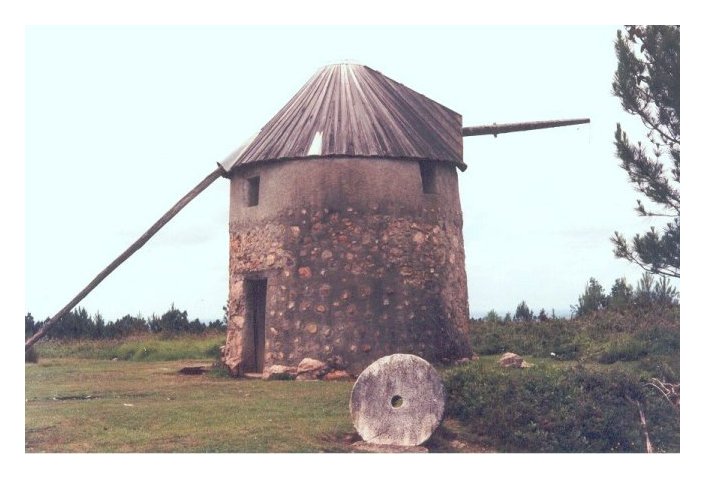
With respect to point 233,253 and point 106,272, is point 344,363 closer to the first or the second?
point 233,253

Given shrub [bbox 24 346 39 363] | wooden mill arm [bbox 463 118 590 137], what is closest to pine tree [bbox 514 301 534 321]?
wooden mill arm [bbox 463 118 590 137]

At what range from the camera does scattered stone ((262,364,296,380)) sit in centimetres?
1658

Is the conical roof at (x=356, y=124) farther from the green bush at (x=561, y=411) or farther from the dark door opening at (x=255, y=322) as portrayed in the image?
the green bush at (x=561, y=411)

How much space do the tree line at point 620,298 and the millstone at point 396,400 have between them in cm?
856

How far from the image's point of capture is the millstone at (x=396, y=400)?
1197 cm

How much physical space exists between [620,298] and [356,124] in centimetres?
826

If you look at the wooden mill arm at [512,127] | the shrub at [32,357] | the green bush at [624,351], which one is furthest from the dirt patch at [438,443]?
the shrub at [32,357]

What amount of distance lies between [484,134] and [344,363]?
576cm

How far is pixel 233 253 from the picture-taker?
18.3 meters

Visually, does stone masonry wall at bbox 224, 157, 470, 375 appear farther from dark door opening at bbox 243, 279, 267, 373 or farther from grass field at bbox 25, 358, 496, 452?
grass field at bbox 25, 358, 496, 452

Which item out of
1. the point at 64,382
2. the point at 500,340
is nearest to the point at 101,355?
the point at 64,382

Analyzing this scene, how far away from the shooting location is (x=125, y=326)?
87.1 ft

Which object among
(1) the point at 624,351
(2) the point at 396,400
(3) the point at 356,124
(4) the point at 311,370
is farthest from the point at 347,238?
(1) the point at 624,351
